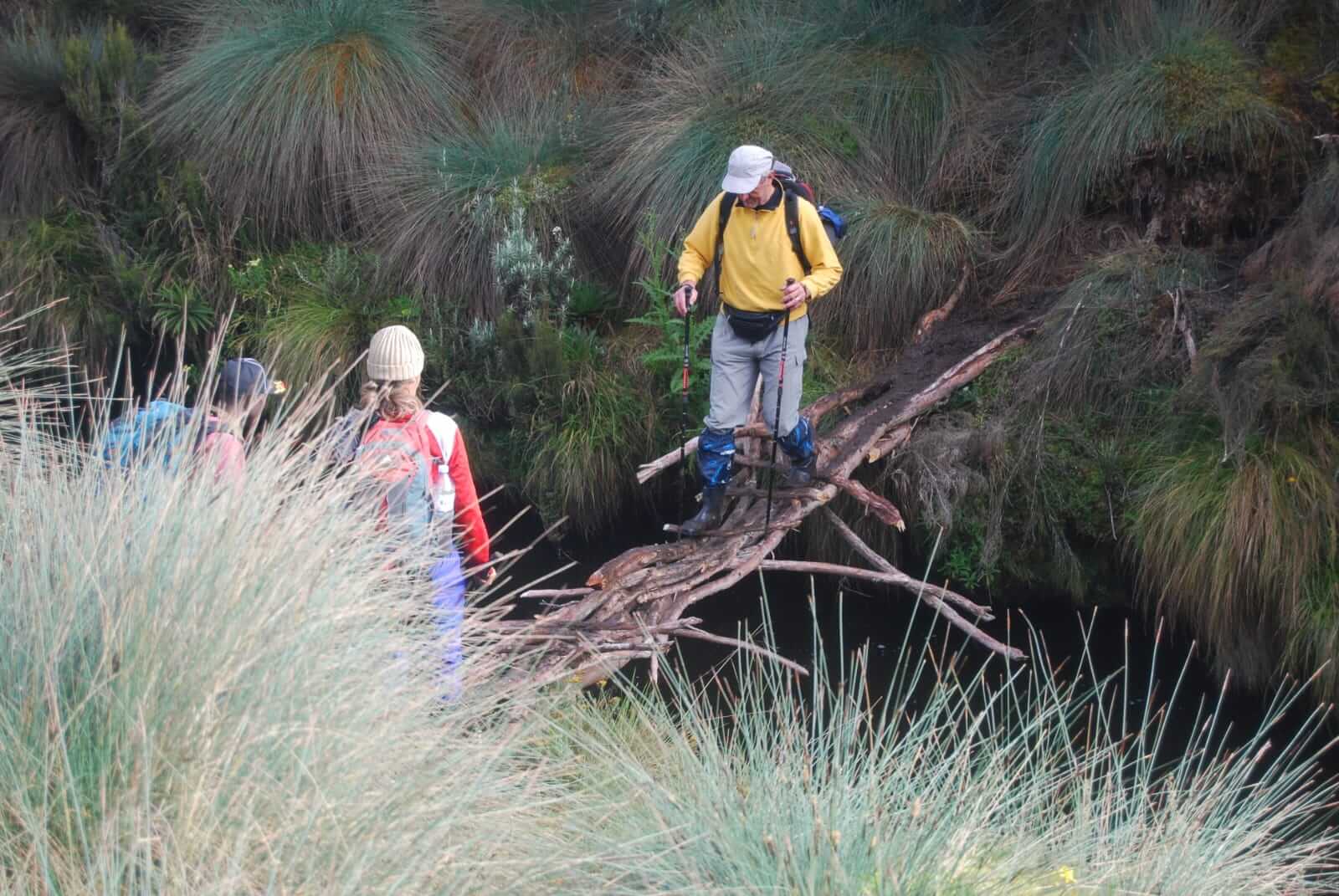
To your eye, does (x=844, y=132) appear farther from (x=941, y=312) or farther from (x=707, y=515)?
(x=707, y=515)

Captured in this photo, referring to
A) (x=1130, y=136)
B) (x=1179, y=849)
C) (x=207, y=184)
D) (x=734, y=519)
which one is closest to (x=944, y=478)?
(x=734, y=519)

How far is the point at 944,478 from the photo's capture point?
725 centimetres

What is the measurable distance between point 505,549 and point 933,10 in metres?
5.30

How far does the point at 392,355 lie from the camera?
166 inches

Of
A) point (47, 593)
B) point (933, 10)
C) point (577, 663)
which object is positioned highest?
point (933, 10)

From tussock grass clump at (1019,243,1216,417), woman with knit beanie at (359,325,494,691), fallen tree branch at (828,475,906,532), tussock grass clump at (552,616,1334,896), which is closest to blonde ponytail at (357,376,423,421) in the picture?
woman with knit beanie at (359,325,494,691)

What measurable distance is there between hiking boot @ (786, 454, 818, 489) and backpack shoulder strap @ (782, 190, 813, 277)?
103 centimetres

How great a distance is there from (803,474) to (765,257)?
3.57ft

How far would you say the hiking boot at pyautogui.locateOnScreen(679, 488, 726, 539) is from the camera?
6.36m

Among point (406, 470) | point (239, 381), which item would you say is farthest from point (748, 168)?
point (239, 381)

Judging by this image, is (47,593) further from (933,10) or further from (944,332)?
(933,10)

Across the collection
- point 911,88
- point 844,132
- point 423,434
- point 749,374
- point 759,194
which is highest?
point 911,88

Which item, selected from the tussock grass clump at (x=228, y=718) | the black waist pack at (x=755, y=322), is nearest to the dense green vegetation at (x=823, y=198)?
the black waist pack at (x=755, y=322)

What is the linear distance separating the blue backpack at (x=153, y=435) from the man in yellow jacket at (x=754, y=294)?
2.62 m
